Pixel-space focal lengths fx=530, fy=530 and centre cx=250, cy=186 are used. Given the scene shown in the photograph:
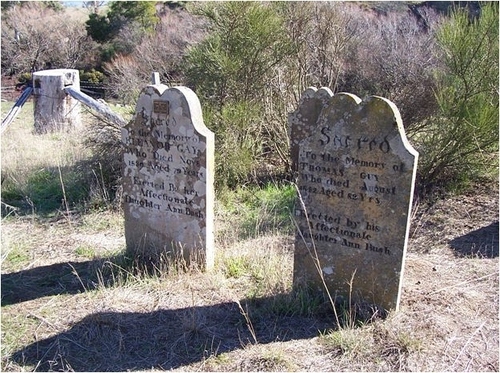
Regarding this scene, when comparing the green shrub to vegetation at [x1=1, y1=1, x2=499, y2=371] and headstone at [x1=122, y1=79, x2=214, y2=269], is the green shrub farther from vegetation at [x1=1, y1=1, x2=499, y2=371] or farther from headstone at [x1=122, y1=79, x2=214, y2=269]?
headstone at [x1=122, y1=79, x2=214, y2=269]

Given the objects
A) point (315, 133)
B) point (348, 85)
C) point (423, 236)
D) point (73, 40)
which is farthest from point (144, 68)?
point (73, 40)

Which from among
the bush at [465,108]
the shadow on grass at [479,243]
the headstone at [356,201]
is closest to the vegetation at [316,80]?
the bush at [465,108]

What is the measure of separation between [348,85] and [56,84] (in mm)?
5895

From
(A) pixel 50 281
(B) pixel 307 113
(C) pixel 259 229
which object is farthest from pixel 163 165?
(B) pixel 307 113

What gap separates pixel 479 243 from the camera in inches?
231

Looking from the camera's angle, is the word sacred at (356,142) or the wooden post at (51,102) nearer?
the word sacred at (356,142)

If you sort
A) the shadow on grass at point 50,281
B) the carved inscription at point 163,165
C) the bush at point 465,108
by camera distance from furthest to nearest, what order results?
the bush at point 465,108, the carved inscription at point 163,165, the shadow on grass at point 50,281

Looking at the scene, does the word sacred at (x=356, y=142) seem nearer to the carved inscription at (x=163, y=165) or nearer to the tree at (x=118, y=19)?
the carved inscription at (x=163, y=165)

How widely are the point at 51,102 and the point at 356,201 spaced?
8608 millimetres

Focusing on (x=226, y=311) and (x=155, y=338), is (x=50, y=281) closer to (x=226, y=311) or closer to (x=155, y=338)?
(x=155, y=338)

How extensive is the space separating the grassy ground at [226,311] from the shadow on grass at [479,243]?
0.01 meters

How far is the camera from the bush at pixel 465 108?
6.65 m

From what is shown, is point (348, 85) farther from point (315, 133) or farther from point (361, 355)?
point (361, 355)

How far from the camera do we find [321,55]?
8.87 metres
